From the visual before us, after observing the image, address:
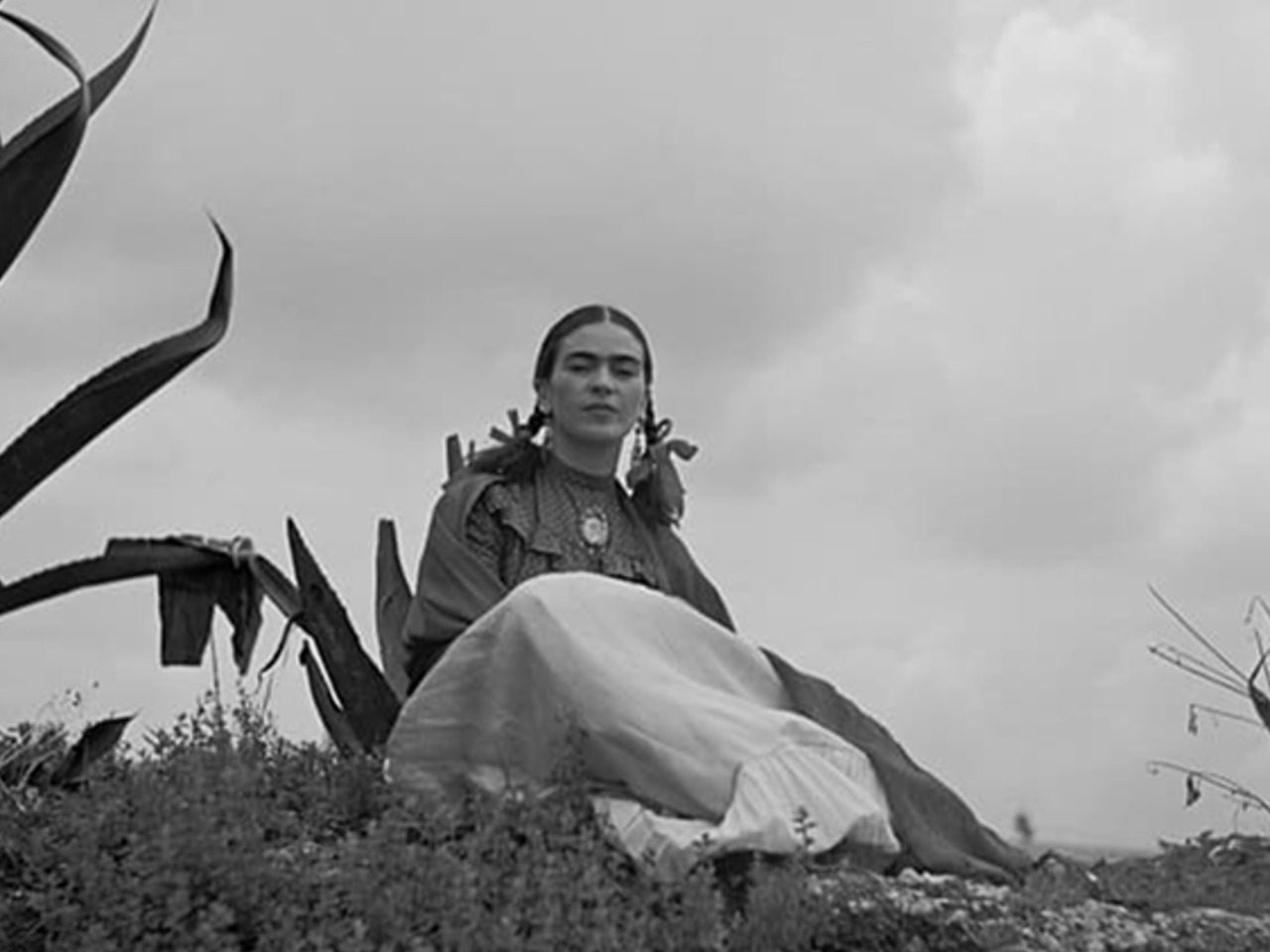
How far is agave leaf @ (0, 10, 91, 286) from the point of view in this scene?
7.38m

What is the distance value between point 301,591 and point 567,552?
5.03 ft

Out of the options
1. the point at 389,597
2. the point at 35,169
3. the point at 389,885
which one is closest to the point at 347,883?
the point at 389,885

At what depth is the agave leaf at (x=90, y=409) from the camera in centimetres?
737

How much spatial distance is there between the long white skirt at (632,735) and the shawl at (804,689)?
106 millimetres

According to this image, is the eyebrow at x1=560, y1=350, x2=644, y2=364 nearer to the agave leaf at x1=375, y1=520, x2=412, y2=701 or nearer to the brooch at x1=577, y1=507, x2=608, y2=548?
the brooch at x1=577, y1=507, x2=608, y2=548

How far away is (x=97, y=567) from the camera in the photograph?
7863 millimetres

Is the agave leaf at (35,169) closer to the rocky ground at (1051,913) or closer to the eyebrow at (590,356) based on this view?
the eyebrow at (590,356)

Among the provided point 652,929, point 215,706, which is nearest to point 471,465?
point 215,706

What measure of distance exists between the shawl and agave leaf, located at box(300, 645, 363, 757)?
1.27m

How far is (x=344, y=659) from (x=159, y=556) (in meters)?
0.69

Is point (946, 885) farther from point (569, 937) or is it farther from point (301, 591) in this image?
point (301, 591)

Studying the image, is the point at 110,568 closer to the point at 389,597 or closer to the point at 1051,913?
the point at 389,597

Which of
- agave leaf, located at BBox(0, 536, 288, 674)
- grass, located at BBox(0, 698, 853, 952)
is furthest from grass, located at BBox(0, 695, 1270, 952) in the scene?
agave leaf, located at BBox(0, 536, 288, 674)

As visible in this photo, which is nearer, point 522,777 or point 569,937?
point 569,937
